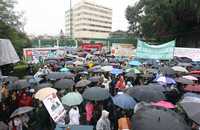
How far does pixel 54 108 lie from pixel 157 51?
15756mm

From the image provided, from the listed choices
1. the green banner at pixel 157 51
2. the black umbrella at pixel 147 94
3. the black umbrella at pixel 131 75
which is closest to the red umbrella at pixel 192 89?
the black umbrella at pixel 147 94

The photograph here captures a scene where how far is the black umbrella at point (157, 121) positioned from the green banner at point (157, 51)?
1619 cm

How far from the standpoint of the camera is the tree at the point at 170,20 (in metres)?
36.9

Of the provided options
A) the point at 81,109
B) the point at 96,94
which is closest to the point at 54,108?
the point at 96,94

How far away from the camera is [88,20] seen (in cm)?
12988

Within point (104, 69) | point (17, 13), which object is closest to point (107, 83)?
point (104, 69)

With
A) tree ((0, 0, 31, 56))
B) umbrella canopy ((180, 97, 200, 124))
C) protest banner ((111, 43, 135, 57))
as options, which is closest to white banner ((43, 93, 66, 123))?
umbrella canopy ((180, 97, 200, 124))

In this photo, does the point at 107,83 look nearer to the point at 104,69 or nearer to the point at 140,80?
the point at 140,80

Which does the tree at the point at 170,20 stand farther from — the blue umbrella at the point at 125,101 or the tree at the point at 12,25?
the blue umbrella at the point at 125,101

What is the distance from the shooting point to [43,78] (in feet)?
48.0

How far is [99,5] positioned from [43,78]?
5077 inches

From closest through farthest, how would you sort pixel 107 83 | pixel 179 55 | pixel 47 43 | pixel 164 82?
pixel 164 82 < pixel 107 83 < pixel 179 55 < pixel 47 43

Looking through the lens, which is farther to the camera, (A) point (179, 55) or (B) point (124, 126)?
(A) point (179, 55)

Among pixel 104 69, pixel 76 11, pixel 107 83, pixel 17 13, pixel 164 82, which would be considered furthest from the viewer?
pixel 76 11
